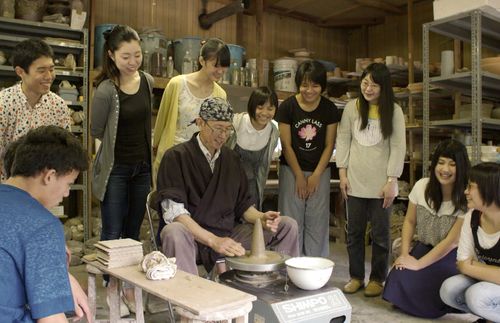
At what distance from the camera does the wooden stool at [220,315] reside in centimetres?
143

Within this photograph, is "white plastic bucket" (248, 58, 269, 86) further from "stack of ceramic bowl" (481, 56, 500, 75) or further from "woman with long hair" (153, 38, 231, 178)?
"woman with long hair" (153, 38, 231, 178)

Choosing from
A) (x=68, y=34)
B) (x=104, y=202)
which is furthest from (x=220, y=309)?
(x=68, y=34)

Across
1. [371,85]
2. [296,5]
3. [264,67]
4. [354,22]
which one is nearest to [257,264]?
[371,85]

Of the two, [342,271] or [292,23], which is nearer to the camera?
[342,271]

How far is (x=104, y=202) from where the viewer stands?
2.68 m

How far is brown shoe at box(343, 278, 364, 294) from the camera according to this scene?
10.6 feet

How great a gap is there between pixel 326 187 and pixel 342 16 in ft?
15.0

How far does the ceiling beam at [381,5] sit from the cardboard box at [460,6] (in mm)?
2696

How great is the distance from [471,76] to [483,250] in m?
1.67

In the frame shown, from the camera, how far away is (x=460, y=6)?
142 inches

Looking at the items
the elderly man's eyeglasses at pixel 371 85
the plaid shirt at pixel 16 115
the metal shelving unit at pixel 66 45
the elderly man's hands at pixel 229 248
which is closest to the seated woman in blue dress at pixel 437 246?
the elderly man's eyeglasses at pixel 371 85

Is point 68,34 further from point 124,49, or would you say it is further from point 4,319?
point 4,319

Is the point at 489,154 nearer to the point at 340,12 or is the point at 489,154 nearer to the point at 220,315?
the point at 220,315

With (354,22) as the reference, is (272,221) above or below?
below
